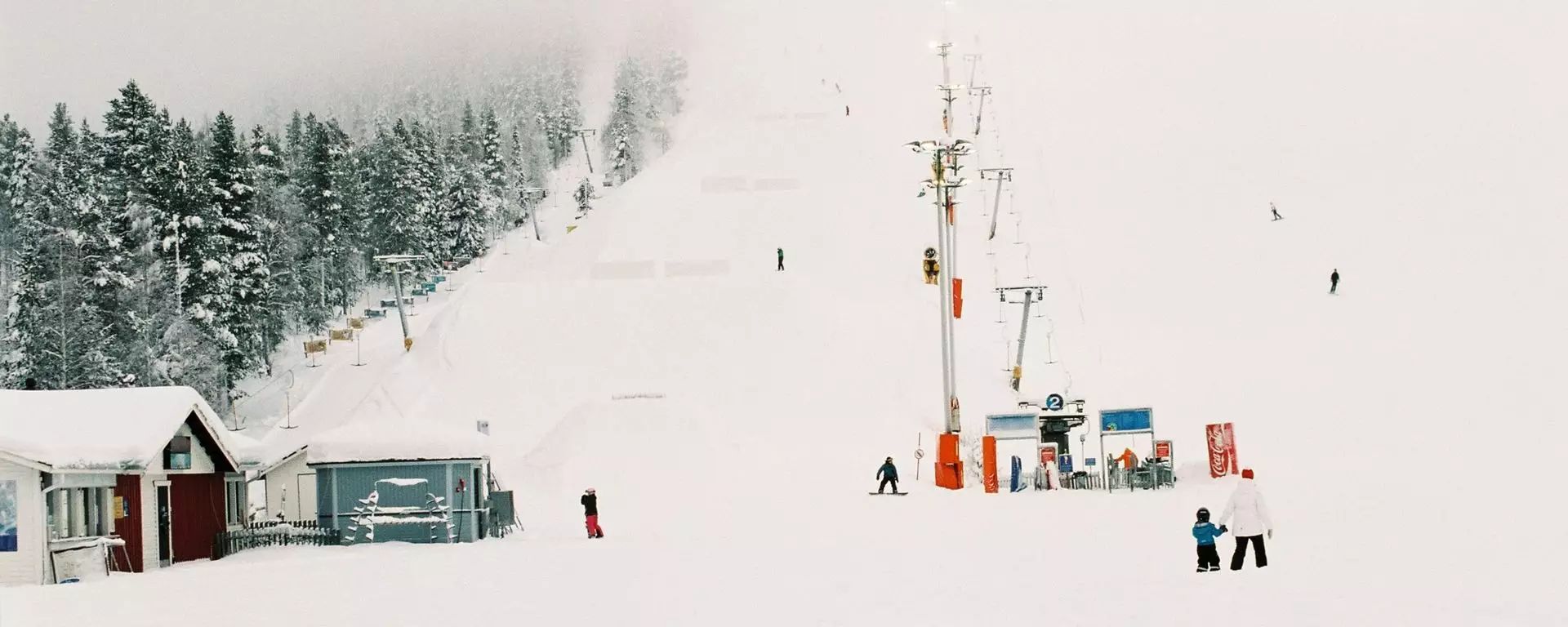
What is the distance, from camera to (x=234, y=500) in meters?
29.8

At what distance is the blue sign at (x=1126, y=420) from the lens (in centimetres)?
3098

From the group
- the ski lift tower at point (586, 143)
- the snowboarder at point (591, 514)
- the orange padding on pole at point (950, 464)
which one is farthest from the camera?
the ski lift tower at point (586, 143)

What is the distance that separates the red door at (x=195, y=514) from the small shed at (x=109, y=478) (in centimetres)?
2

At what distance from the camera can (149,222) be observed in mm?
58250

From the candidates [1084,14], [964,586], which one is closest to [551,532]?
[964,586]

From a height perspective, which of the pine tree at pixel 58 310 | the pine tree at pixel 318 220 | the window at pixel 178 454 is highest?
the pine tree at pixel 318 220

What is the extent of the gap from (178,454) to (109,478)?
2847 millimetres

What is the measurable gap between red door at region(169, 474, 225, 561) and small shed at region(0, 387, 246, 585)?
24 mm

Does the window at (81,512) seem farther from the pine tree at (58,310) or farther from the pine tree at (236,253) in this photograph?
the pine tree at (236,253)

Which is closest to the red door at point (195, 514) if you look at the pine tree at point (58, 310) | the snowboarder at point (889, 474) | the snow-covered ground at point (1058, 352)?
the snow-covered ground at point (1058, 352)

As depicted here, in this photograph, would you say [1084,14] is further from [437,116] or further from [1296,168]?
[437,116]

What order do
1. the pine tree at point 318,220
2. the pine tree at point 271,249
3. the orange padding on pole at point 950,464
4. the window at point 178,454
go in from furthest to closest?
1. the pine tree at point 318,220
2. the pine tree at point 271,249
3. the orange padding on pole at point 950,464
4. the window at point 178,454

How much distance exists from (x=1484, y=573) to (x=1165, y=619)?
467 cm

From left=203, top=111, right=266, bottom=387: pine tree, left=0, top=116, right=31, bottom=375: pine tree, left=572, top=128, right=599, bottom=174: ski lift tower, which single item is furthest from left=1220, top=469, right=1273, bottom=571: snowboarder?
left=572, top=128, right=599, bottom=174: ski lift tower
